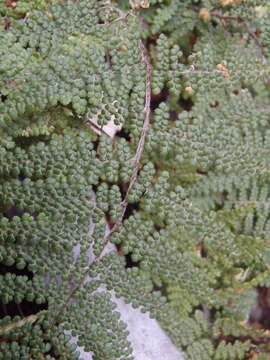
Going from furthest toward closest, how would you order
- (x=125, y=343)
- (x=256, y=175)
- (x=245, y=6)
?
1. (x=245, y=6)
2. (x=256, y=175)
3. (x=125, y=343)

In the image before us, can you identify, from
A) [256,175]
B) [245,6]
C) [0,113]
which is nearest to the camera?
[0,113]

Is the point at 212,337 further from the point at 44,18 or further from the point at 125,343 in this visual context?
the point at 44,18

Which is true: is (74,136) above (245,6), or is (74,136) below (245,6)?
below

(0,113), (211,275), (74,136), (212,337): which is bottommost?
(212,337)

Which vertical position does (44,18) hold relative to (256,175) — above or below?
above

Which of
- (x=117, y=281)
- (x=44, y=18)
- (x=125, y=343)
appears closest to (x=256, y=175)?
(x=117, y=281)

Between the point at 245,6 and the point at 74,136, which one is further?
the point at 245,6

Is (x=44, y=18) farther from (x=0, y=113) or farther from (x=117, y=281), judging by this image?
(x=117, y=281)

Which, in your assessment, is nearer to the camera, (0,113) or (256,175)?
(0,113)

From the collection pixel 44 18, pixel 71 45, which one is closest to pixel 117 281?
pixel 71 45
